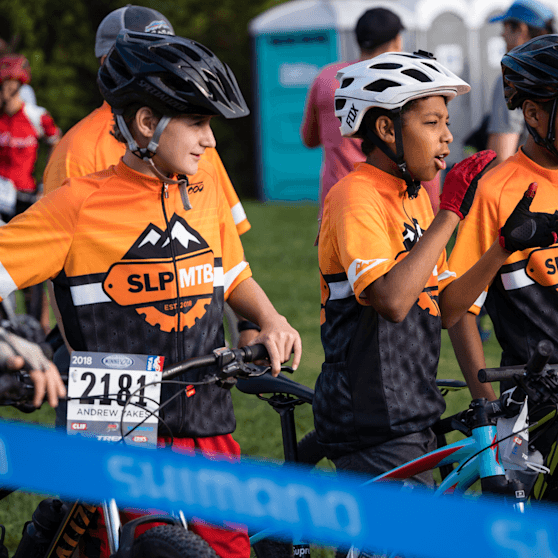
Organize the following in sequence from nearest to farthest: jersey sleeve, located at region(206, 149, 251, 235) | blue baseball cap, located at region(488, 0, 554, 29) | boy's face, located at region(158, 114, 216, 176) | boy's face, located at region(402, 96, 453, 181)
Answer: boy's face, located at region(158, 114, 216, 176), boy's face, located at region(402, 96, 453, 181), jersey sleeve, located at region(206, 149, 251, 235), blue baseball cap, located at region(488, 0, 554, 29)

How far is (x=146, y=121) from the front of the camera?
10.2 ft

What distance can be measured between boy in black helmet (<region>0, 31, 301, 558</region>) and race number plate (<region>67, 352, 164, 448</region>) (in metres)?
0.30

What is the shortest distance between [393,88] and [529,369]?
1.12 m

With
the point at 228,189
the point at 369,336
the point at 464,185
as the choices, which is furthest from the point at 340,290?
Answer: the point at 228,189

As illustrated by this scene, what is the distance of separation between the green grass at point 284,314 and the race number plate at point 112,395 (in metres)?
0.26

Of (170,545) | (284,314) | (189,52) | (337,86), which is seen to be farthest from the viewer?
(284,314)

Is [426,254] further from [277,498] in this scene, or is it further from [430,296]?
[277,498]

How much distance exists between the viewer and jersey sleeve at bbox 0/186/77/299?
9.53 ft

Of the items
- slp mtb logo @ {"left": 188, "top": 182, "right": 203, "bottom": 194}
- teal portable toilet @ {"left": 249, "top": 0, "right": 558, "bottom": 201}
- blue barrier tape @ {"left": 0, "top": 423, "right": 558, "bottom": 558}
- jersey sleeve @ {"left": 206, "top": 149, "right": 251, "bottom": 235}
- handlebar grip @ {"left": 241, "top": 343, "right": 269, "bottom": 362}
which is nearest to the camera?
blue barrier tape @ {"left": 0, "top": 423, "right": 558, "bottom": 558}

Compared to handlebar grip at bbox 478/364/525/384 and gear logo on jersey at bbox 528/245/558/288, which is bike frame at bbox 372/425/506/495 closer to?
handlebar grip at bbox 478/364/525/384

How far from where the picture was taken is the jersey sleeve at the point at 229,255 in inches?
136

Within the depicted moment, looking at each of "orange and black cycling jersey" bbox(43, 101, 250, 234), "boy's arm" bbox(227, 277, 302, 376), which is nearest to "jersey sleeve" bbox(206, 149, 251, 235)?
"orange and black cycling jersey" bbox(43, 101, 250, 234)

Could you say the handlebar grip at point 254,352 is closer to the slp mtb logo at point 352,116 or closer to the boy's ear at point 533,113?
the slp mtb logo at point 352,116

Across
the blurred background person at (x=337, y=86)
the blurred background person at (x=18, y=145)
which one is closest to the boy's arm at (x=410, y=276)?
the blurred background person at (x=337, y=86)
